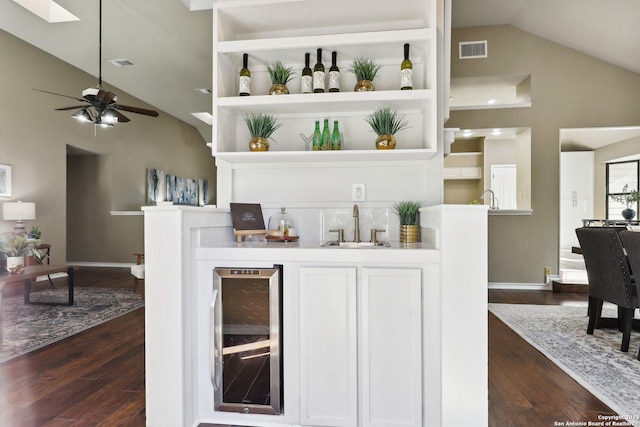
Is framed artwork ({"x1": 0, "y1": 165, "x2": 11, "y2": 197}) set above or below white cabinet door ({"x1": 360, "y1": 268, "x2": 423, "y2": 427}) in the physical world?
above

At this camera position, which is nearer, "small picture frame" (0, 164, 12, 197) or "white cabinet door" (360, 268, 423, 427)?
"white cabinet door" (360, 268, 423, 427)

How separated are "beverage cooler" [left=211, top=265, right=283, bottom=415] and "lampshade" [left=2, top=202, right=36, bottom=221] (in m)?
5.03

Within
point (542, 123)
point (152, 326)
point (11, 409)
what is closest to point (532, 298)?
point (542, 123)

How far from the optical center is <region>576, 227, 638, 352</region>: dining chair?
8.66 ft

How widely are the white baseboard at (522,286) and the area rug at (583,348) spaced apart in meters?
0.84

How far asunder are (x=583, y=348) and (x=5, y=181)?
7.20 metres

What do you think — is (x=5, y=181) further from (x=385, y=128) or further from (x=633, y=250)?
(x=633, y=250)

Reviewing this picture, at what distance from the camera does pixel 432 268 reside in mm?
1596

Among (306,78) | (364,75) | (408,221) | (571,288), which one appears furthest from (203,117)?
(571,288)

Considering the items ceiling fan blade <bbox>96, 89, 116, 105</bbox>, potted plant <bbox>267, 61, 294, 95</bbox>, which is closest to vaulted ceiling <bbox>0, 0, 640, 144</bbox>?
ceiling fan blade <bbox>96, 89, 116, 105</bbox>

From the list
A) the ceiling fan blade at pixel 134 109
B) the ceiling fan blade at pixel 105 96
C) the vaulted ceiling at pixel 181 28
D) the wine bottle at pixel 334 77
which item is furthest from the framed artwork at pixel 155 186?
the wine bottle at pixel 334 77

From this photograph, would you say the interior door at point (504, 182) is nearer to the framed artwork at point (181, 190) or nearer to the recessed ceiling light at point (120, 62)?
the recessed ceiling light at point (120, 62)

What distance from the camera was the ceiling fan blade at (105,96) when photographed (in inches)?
159

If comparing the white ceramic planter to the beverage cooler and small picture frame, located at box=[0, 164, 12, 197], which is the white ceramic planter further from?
the beverage cooler
